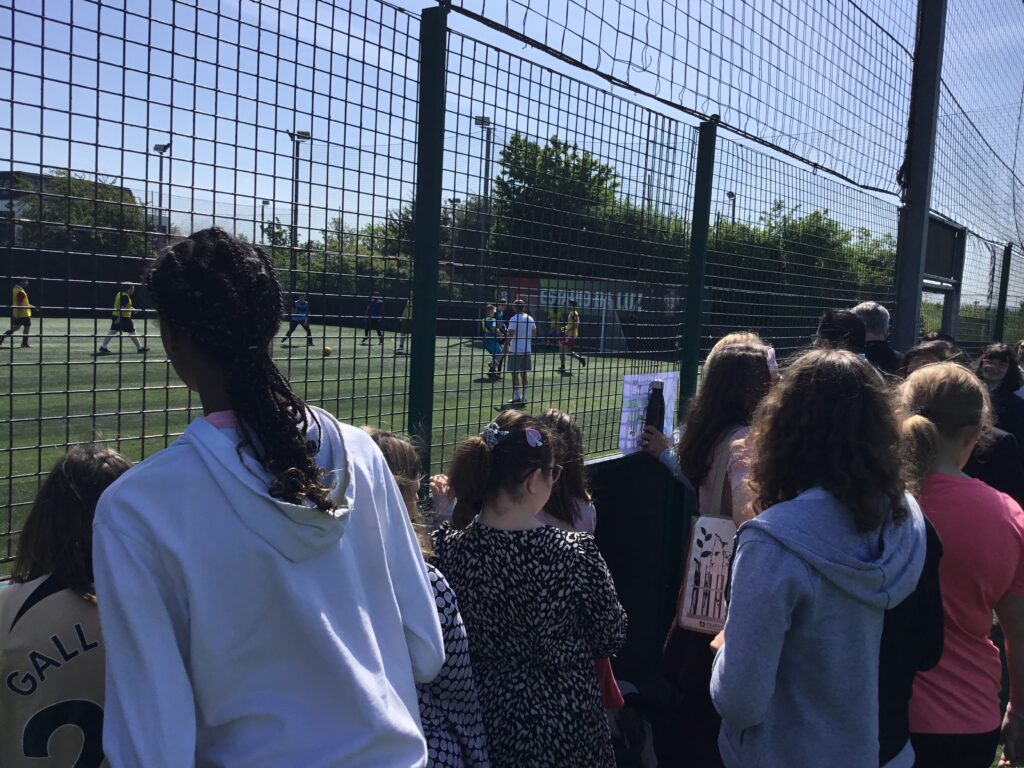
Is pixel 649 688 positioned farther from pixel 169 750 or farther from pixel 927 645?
pixel 169 750

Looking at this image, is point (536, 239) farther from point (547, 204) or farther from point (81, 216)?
point (81, 216)

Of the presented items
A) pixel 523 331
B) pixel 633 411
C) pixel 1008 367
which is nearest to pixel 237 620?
pixel 523 331

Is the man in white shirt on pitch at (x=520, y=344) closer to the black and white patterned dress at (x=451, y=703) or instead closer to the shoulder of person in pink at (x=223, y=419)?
the black and white patterned dress at (x=451, y=703)

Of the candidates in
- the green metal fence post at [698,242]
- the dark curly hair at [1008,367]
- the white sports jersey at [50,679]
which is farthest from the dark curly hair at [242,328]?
the dark curly hair at [1008,367]

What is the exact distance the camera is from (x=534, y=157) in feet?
12.9

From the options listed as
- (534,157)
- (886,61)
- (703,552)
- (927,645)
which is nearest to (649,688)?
(703,552)

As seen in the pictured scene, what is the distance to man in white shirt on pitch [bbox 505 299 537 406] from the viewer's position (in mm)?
4051

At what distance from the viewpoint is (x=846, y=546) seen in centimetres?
224

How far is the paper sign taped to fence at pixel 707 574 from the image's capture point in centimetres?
330

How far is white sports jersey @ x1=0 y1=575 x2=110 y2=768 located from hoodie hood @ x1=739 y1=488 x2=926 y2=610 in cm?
164

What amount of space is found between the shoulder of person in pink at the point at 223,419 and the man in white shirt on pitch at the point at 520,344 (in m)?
2.35

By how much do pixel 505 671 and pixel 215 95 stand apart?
2.02 meters

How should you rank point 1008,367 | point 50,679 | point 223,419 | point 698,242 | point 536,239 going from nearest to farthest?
point 223,419 < point 50,679 < point 536,239 < point 698,242 < point 1008,367

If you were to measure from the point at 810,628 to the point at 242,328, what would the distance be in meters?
1.55
